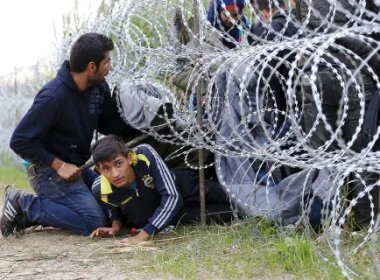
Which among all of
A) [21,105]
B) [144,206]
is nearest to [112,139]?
[144,206]

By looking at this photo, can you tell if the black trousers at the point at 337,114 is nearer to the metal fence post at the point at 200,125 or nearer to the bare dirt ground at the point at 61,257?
the metal fence post at the point at 200,125

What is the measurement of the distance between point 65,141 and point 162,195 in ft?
2.72

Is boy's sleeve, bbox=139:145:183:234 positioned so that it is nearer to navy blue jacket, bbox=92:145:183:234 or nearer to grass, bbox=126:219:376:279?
navy blue jacket, bbox=92:145:183:234

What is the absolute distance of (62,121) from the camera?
533cm

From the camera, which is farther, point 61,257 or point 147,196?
point 147,196

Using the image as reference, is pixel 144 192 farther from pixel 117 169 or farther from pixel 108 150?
pixel 108 150

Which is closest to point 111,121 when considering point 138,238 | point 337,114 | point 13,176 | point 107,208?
point 107,208

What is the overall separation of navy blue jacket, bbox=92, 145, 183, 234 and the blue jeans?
15 centimetres

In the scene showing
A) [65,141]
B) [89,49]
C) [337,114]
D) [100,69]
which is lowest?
[65,141]

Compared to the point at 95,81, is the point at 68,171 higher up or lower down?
lower down

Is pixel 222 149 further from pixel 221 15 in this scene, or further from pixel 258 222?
pixel 221 15

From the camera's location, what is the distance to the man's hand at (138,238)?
16.2 ft

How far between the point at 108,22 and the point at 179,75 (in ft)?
2.63

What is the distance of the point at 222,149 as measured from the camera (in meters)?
4.82
